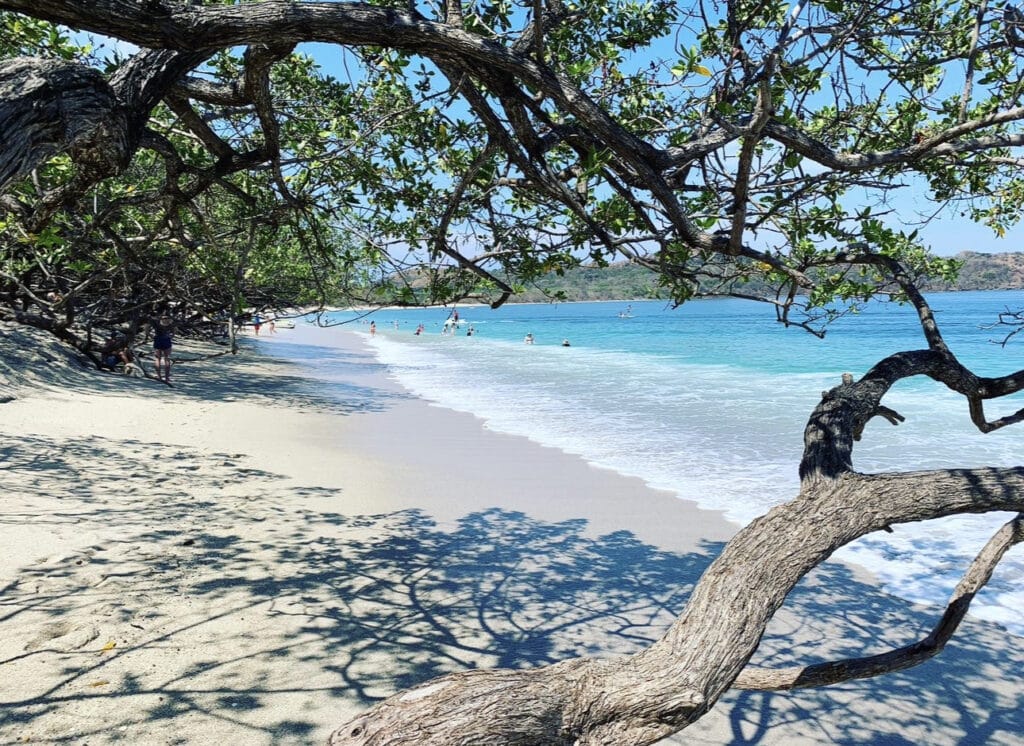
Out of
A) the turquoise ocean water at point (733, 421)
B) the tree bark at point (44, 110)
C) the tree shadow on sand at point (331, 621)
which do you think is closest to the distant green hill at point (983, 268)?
the turquoise ocean water at point (733, 421)

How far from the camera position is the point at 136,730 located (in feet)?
12.4

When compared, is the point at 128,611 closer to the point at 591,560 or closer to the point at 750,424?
the point at 591,560

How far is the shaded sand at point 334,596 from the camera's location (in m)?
4.28

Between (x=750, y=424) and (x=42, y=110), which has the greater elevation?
(x=42, y=110)

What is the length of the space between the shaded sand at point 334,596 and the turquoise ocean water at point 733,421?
944 mm

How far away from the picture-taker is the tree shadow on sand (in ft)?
13.7

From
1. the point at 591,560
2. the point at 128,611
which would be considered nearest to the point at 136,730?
the point at 128,611

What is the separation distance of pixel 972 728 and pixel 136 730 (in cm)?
506

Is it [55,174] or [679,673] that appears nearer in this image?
[679,673]

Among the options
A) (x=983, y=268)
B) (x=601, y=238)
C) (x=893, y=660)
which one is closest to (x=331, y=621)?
(x=601, y=238)

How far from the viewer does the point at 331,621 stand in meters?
5.36

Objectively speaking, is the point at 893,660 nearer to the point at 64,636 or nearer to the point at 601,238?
the point at 601,238

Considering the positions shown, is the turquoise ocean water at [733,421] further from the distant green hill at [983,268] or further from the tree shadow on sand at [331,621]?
the tree shadow on sand at [331,621]

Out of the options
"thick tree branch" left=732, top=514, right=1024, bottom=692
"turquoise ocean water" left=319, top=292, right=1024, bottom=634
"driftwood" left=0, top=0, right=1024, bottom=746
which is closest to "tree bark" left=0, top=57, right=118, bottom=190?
"driftwood" left=0, top=0, right=1024, bottom=746
